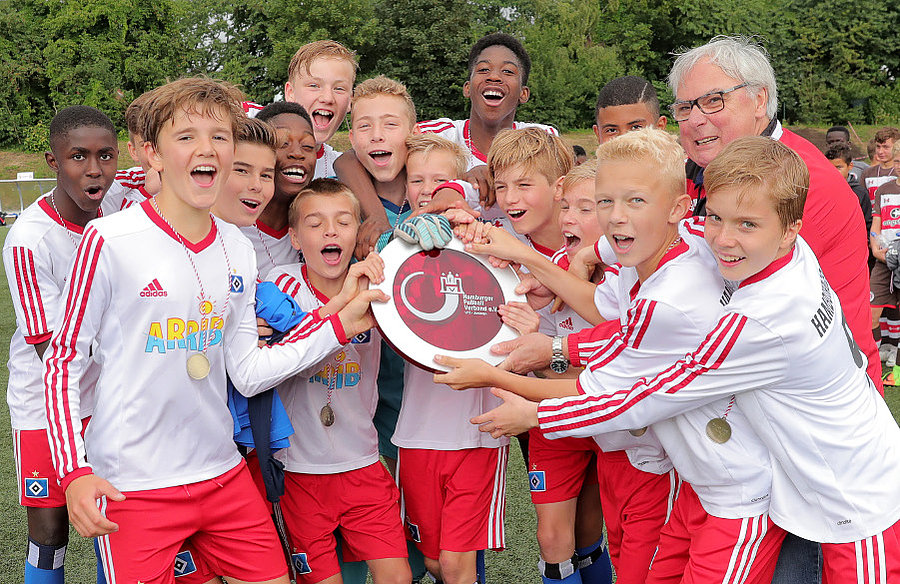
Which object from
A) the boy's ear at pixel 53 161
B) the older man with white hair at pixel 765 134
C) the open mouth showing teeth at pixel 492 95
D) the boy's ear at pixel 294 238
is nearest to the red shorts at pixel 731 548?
the older man with white hair at pixel 765 134

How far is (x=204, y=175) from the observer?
268cm

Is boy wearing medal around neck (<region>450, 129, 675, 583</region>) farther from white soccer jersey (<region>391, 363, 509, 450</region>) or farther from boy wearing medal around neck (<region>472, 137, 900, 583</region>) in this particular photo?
boy wearing medal around neck (<region>472, 137, 900, 583</region>)

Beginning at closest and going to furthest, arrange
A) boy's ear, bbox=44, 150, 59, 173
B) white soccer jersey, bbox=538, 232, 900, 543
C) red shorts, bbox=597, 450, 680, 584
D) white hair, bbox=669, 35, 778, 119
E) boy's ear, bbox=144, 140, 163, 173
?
white soccer jersey, bbox=538, 232, 900, 543, boy's ear, bbox=144, 140, 163, 173, white hair, bbox=669, 35, 778, 119, red shorts, bbox=597, 450, 680, 584, boy's ear, bbox=44, 150, 59, 173

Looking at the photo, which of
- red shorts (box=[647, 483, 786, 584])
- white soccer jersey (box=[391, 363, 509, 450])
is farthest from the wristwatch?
red shorts (box=[647, 483, 786, 584])

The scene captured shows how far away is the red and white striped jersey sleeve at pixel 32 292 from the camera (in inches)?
129

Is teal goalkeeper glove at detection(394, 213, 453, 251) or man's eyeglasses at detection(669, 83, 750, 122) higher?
man's eyeglasses at detection(669, 83, 750, 122)

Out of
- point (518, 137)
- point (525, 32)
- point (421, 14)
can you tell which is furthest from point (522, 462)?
point (525, 32)

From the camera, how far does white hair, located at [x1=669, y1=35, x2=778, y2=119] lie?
9.86 ft

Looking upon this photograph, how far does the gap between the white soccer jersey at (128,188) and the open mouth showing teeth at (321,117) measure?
931mm

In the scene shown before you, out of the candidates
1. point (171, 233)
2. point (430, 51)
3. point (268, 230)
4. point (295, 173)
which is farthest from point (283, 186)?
point (430, 51)

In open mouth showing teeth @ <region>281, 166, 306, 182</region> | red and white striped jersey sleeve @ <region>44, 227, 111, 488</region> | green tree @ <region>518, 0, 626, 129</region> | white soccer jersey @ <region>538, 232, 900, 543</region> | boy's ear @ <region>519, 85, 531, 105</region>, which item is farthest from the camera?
green tree @ <region>518, 0, 626, 129</region>

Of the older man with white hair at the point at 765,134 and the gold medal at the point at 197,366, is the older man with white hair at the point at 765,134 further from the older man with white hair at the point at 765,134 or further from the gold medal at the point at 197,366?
the gold medal at the point at 197,366

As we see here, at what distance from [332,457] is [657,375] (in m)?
1.33

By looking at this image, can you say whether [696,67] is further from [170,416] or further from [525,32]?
[525,32]
